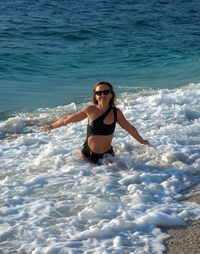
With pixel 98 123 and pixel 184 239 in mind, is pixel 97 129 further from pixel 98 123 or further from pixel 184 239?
pixel 184 239

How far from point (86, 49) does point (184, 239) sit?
1536cm

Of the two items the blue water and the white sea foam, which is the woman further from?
the blue water

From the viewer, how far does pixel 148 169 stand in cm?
717

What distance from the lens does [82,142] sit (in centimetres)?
846

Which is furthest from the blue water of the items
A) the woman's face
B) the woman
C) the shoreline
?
the shoreline

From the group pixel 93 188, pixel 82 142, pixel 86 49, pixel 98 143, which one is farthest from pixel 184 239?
pixel 86 49

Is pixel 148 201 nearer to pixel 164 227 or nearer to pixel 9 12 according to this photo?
pixel 164 227

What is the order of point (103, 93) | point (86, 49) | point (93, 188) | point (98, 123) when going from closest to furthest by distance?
1. point (93, 188)
2. point (103, 93)
3. point (98, 123)
4. point (86, 49)

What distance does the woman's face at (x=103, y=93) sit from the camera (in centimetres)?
708

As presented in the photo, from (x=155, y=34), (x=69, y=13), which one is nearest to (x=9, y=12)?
(x=69, y=13)

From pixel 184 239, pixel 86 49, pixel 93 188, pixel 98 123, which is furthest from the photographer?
pixel 86 49

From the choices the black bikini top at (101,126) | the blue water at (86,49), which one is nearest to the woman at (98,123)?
the black bikini top at (101,126)

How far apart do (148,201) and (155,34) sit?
61.2 feet

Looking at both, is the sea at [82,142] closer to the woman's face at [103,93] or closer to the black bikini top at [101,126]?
the black bikini top at [101,126]
